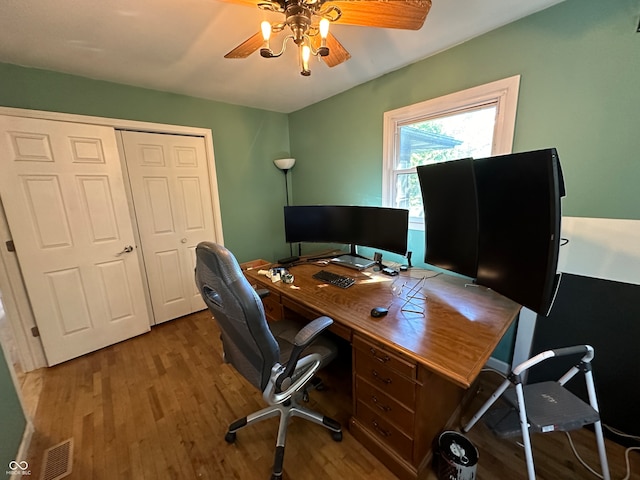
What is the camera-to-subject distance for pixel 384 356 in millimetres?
1186

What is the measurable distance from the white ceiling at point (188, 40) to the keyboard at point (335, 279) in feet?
5.59

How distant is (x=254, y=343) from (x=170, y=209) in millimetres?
2289

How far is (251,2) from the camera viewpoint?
1.12 m

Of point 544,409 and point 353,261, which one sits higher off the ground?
point 353,261

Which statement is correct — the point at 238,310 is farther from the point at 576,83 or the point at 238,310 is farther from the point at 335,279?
the point at 576,83

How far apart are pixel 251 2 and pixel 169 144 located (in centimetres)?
201

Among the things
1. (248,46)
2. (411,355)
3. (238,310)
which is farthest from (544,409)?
(248,46)

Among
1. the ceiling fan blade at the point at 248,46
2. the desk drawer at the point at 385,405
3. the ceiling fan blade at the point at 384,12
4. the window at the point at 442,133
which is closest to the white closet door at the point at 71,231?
the ceiling fan blade at the point at 248,46

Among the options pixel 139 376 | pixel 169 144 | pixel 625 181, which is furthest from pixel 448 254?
pixel 169 144

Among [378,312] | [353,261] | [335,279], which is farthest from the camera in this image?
[353,261]

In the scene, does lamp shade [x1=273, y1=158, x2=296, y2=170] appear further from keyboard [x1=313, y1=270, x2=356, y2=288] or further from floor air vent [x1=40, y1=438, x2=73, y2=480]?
floor air vent [x1=40, y1=438, x2=73, y2=480]

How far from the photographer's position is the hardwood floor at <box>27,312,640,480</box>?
51.4 inches

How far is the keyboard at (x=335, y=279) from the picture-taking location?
1.81 meters

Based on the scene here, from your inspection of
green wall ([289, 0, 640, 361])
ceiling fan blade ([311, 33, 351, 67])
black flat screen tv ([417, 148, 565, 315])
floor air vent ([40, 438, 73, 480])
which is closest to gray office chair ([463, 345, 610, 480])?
black flat screen tv ([417, 148, 565, 315])
